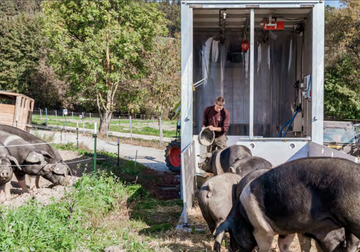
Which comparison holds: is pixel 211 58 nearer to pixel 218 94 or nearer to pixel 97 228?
pixel 218 94

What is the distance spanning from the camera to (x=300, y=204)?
432 cm

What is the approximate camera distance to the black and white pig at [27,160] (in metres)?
9.61

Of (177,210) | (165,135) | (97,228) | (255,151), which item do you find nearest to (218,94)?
(255,151)

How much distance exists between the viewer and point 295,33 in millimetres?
13055

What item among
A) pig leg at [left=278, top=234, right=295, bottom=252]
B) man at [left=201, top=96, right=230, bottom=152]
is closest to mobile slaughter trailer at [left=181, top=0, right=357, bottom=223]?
man at [left=201, top=96, right=230, bottom=152]

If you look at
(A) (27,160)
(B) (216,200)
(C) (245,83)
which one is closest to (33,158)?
(A) (27,160)

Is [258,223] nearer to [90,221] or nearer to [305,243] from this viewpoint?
[305,243]

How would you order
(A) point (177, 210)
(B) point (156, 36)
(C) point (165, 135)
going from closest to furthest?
(A) point (177, 210), (B) point (156, 36), (C) point (165, 135)

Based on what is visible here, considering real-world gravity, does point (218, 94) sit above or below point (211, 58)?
below

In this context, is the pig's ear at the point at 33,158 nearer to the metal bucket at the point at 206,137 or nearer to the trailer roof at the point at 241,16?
the metal bucket at the point at 206,137

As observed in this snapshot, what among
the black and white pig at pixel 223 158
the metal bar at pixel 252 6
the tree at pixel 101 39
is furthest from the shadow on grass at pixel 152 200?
the tree at pixel 101 39

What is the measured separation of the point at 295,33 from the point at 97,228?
8.79 meters

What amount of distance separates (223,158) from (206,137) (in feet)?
5.80

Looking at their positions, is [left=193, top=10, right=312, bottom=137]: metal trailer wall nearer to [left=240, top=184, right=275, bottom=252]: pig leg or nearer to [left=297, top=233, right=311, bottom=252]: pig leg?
[left=297, top=233, right=311, bottom=252]: pig leg
